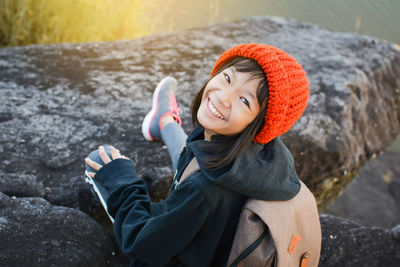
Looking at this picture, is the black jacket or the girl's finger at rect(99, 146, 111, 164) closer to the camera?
the black jacket

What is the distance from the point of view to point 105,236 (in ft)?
4.72

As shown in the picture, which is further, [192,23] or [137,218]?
[192,23]

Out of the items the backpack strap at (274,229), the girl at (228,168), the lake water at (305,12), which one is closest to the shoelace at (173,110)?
the girl at (228,168)

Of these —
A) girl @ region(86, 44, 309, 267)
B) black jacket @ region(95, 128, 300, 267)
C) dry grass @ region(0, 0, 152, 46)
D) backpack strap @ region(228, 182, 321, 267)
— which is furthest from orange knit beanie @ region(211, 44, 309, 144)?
dry grass @ region(0, 0, 152, 46)

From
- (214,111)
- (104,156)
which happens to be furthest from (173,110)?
→ (214,111)

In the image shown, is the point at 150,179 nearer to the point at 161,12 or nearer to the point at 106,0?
the point at 106,0

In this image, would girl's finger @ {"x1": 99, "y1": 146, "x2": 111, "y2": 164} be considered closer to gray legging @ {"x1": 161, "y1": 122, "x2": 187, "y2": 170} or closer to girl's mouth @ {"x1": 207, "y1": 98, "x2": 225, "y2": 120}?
gray legging @ {"x1": 161, "y1": 122, "x2": 187, "y2": 170}

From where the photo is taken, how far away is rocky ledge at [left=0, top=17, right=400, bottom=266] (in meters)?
1.42

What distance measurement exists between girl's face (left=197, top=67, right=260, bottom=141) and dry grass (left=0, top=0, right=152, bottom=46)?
7.41 ft

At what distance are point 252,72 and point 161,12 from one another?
447cm

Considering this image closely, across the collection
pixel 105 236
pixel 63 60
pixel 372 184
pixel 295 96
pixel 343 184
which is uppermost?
pixel 295 96

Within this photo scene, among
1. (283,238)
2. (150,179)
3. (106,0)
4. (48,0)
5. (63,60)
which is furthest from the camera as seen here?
(106,0)

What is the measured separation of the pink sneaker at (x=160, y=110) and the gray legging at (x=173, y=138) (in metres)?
0.05

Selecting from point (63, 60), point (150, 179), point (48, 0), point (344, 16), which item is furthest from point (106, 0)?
point (344, 16)
